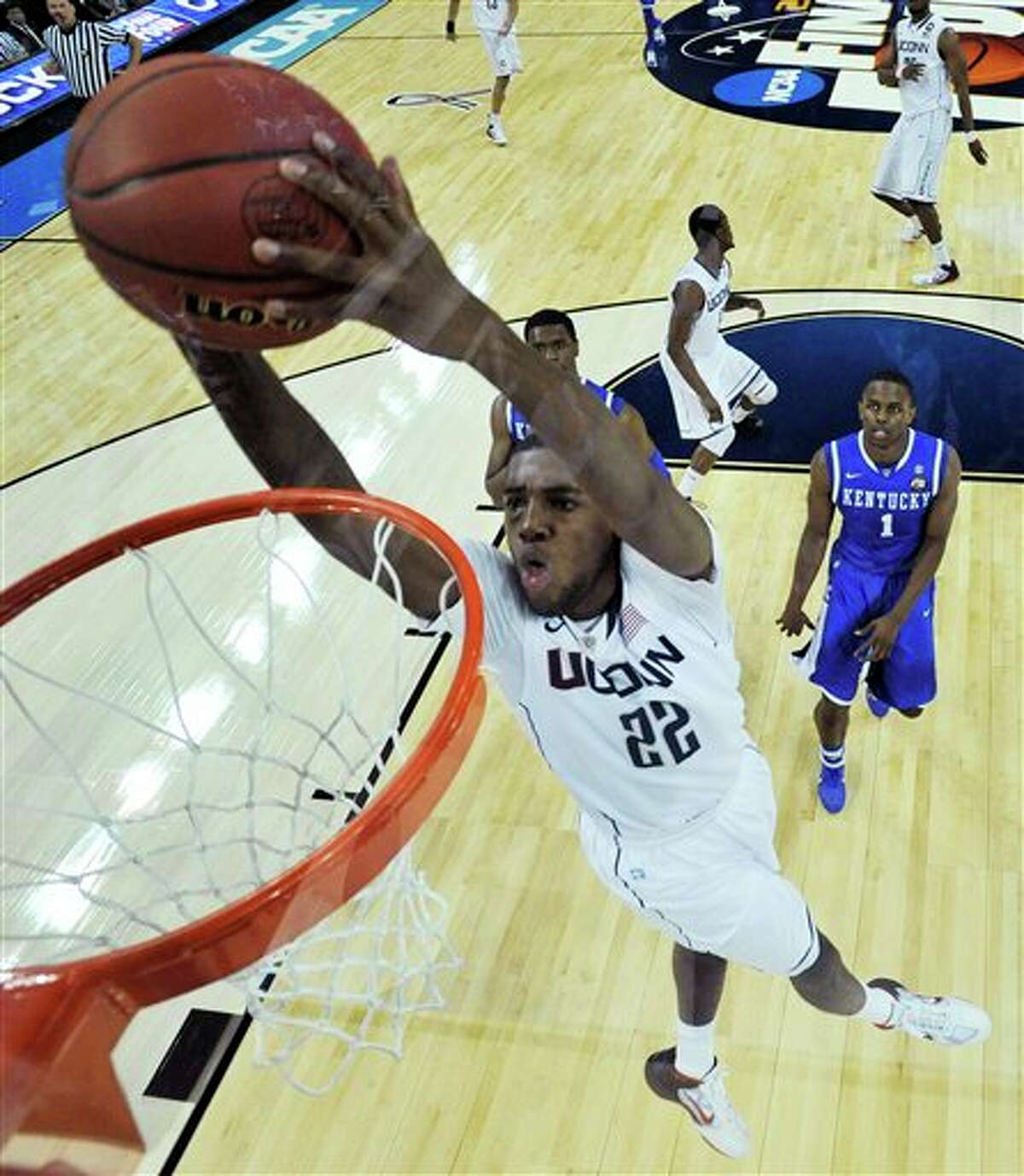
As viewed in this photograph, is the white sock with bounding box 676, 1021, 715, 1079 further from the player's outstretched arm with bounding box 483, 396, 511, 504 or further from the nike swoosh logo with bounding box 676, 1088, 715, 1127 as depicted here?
the player's outstretched arm with bounding box 483, 396, 511, 504

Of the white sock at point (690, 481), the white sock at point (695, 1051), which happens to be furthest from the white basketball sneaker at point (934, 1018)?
the white sock at point (690, 481)

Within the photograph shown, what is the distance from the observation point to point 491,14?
691 centimetres

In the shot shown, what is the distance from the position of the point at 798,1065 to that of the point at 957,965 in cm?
41

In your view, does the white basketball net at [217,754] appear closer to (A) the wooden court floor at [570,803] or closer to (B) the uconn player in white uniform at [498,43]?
(A) the wooden court floor at [570,803]

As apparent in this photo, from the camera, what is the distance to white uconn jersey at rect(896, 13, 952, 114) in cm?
509

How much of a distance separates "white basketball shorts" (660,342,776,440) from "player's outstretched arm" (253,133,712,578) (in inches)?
107

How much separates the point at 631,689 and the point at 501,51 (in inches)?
236

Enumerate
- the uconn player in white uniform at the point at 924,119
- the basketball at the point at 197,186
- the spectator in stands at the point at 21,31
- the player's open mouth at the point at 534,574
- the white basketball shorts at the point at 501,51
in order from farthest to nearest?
the spectator in stands at the point at 21,31 → the white basketball shorts at the point at 501,51 → the uconn player in white uniform at the point at 924,119 → the player's open mouth at the point at 534,574 → the basketball at the point at 197,186

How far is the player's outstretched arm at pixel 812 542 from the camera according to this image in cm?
279

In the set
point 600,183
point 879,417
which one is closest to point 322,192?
point 879,417

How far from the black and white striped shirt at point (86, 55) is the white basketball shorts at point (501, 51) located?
191 centimetres

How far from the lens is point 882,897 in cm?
274

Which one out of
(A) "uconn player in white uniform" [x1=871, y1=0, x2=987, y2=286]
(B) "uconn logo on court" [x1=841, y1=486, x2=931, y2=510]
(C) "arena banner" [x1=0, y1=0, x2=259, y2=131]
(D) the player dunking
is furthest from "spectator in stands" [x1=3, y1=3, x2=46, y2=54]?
(B) "uconn logo on court" [x1=841, y1=486, x2=931, y2=510]

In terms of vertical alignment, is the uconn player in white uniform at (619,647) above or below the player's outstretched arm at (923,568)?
above
